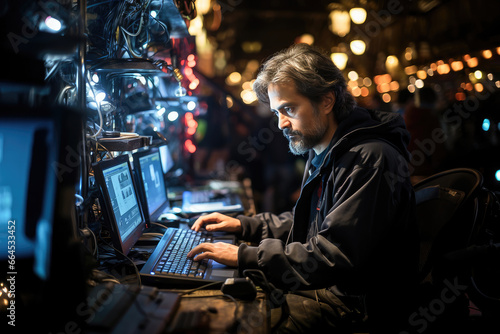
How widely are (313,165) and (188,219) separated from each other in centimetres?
96

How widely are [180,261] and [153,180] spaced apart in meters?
0.89

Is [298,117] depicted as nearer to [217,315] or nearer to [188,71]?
[217,315]

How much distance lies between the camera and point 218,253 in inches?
62.3

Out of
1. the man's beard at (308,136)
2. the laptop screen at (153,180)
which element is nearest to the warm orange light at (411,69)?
the man's beard at (308,136)

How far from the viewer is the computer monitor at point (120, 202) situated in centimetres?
151

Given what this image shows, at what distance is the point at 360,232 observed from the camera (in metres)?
1.46

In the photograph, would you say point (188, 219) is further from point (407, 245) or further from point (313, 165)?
point (407, 245)

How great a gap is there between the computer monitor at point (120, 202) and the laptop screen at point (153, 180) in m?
0.20

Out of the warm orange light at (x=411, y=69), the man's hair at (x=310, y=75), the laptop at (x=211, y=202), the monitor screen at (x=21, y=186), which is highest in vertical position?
the warm orange light at (x=411, y=69)

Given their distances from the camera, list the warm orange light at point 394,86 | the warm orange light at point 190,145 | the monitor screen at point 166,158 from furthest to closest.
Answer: the warm orange light at point 394,86, the warm orange light at point 190,145, the monitor screen at point 166,158

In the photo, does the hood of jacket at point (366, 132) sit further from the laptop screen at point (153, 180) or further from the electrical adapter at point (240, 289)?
the laptop screen at point (153, 180)

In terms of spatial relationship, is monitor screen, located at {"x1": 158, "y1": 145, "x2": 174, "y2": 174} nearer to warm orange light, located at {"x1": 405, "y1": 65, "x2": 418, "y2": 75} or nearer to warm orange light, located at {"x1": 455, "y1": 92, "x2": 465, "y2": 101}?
warm orange light, located at {"x1": 455, "y1": 92, "x2": 465, "y2": 101}

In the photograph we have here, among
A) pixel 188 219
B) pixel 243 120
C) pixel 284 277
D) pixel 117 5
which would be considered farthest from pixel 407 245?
pixel 243 120

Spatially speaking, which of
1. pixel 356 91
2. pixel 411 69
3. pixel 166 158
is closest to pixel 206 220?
pixel 166 158
